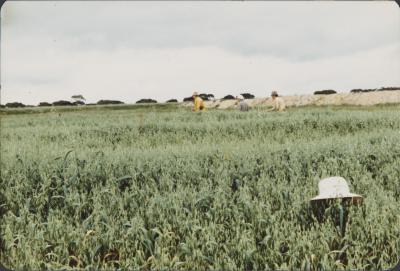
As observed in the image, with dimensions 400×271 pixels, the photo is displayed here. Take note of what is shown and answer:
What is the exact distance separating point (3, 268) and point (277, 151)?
476 centimetres

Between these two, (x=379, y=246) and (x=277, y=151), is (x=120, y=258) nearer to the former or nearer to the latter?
(x=379, y=246)

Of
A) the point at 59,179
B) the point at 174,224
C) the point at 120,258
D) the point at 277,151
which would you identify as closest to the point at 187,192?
the point at 174,224

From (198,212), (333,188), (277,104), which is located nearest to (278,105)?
(277,104)

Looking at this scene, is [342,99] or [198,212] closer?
[198,212]

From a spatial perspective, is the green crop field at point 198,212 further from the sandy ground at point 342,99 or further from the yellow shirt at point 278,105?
the sandy ground at point 342,99

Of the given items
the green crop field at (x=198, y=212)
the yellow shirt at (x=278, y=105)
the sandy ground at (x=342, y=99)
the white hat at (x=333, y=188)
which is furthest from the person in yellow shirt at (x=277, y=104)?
the white hat at (x=333, y=188)

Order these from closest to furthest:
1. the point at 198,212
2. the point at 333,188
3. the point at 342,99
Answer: the point at 333,188, the point at 198,212, the point at 342,99

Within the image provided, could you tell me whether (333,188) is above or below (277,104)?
below

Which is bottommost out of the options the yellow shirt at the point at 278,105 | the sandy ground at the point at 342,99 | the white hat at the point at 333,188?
the white hat at the point at 333,188

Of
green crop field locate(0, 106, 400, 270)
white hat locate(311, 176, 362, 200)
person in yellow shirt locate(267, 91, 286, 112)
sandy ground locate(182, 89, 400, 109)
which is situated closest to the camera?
green crop field locate(0, 106, 400, 270)

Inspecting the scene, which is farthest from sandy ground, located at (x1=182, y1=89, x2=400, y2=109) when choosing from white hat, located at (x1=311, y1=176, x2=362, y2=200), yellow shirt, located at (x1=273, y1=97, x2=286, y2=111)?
white hat, located at (x1=311, y1=176, x2=362, y2=200)

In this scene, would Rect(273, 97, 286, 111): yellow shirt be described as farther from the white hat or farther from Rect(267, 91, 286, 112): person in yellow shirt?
the white hat

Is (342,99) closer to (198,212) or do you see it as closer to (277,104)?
(277,104)

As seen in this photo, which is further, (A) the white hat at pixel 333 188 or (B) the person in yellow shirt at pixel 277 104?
(B) the person in yellow shirt at pixel 277 104
